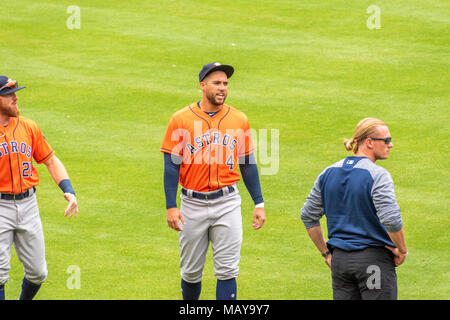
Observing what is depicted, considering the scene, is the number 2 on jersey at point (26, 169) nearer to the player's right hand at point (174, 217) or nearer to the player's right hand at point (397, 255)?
the player's right hand at point (174, 217)

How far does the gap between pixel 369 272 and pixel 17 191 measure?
11.3 feet

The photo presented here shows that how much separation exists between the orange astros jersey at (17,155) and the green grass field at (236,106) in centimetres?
176

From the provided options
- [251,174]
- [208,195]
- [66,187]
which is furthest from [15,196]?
[251,174]

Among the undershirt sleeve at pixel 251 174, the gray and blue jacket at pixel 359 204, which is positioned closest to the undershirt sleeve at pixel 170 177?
the undershirt sleeve at pixel 251 174

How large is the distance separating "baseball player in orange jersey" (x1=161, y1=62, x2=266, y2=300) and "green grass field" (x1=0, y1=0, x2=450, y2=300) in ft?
3.92

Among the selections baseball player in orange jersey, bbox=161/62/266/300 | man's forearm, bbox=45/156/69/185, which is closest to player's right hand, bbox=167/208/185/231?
baseball player in orange jersey, bbox=161/62/266/300

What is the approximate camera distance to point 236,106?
14562 millimetres

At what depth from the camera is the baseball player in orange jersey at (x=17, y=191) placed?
7223 millimetres

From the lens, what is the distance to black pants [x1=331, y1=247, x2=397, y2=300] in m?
6.04

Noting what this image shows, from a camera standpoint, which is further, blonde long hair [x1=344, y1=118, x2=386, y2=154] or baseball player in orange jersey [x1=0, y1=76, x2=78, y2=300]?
baseball player in orange jersey [x1=0, y1=76, x2=78, y2=300]

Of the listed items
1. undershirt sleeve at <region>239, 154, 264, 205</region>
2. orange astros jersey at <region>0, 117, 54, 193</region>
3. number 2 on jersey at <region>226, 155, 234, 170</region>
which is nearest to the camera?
orange astros jersey at <region>0, 117, 54, 193</region>

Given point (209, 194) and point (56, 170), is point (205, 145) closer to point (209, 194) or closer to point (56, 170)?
point (209, 194)

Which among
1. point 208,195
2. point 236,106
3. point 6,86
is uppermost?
point 6,86

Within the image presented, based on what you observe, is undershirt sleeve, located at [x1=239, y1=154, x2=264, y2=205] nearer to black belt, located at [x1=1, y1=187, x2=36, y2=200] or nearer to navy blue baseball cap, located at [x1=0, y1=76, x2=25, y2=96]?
black belt, located at [x1=1, y1=187, x2=36, y2=200]
